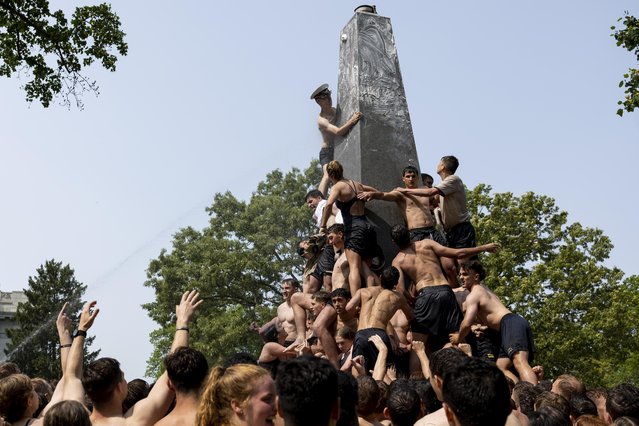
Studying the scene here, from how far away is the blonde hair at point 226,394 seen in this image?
427 centimetres

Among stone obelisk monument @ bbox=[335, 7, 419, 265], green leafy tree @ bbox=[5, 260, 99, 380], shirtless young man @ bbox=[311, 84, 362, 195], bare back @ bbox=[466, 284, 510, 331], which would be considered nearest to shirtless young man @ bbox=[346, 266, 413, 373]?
bare back @ bbox=[466, 284, 510, 331]

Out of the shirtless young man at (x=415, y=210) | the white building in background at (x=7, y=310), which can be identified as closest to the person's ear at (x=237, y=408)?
the shirtless young man at (x=415, y=210)

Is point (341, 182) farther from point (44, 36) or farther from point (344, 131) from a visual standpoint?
point (44, 36)

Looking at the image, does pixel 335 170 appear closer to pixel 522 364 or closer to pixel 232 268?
pixel 522 364

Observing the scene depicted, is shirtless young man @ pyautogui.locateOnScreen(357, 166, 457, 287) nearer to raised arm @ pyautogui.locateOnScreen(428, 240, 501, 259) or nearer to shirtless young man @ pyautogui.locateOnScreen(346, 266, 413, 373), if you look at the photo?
raised arm @ pyautogui.locateOnScreen(428, 240, 501, 259)

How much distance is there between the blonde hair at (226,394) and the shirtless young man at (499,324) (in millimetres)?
7728

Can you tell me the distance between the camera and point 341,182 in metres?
13.5

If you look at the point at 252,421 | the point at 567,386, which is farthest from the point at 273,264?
the point at 252,421

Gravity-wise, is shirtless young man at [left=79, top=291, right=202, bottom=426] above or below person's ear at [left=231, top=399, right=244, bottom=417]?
above

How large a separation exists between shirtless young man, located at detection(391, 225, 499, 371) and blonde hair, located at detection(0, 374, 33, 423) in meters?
7.83

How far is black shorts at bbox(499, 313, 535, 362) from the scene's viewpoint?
11595mm

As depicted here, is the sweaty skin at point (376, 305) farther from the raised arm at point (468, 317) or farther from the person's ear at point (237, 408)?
the person's ear at point (237, 408)

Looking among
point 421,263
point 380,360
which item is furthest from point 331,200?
point 380,360

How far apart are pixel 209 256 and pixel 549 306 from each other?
16138 millimetres
